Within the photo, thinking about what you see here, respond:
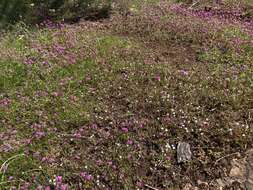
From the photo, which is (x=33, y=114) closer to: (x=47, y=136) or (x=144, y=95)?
(x=47, y=136)

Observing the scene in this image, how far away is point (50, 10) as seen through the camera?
52.1 ft

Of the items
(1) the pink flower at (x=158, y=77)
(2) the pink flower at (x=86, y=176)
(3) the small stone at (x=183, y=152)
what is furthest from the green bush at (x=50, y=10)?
(2) the pink flower at (x=86, y=176)

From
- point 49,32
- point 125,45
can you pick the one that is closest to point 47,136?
point 125,45

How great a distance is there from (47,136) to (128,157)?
6.70ft

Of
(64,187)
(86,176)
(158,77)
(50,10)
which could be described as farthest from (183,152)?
(50,10)

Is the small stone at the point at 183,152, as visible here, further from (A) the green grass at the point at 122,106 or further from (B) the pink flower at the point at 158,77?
(B) the pink flower at the point at 158,77

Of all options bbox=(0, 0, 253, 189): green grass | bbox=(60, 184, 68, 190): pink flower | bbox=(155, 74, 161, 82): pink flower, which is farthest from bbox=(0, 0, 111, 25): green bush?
bbox=(60, 184, 68, 190): pink flower

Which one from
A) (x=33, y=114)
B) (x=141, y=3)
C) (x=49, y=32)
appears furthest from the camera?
(x=141, y=3)

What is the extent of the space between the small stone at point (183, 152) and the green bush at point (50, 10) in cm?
878

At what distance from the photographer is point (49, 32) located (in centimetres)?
1373

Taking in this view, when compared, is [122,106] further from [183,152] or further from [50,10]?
[50,10]

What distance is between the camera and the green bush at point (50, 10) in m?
15.6

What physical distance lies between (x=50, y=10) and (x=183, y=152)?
10.3 meters

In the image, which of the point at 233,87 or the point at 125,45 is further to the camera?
the point at 125,45
